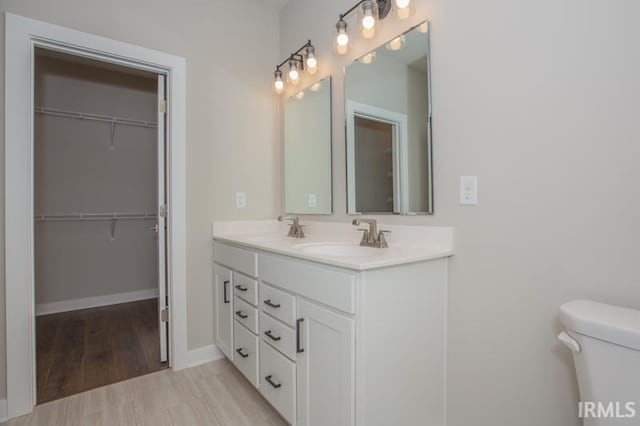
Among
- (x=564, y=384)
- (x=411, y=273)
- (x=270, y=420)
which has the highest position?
(x=411, y=273)

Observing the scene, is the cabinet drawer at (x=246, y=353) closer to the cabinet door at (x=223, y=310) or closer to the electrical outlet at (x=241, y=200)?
the cabinet door at (x=223, y=310)

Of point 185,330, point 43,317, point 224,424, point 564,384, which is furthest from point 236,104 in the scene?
point 43,317

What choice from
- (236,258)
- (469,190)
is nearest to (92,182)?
(236,258)

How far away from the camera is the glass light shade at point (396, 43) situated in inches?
59.1

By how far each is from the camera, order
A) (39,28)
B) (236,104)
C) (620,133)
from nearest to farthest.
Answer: (620,133) < (39,28) < (236,104)

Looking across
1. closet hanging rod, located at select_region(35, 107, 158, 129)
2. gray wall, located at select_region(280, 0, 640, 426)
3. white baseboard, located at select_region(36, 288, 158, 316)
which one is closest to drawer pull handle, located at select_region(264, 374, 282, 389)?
gray wall, located at select_region(280, 0, 640, 426)

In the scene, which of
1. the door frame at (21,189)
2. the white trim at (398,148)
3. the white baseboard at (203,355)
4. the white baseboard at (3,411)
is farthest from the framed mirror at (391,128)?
the white baseboard at (3,411)

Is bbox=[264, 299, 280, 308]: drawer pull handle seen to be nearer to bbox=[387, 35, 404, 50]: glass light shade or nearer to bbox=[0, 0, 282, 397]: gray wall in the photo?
bbox=[0, 0, 282, 397]: gray wall

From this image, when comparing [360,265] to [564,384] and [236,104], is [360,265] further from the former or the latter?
[236,104]

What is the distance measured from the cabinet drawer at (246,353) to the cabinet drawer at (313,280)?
0.39m

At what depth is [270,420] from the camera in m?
1.54

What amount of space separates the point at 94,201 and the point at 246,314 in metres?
2.61

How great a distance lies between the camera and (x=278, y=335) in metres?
1.42

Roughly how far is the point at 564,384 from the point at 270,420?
4.05ft
